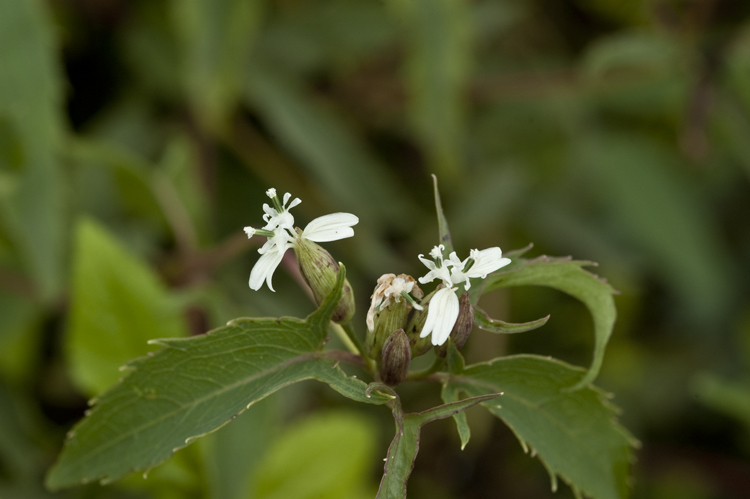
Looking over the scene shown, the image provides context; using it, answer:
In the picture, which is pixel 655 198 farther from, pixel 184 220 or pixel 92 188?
pixel 92 188

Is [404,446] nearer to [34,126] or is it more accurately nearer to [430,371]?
[430,371]

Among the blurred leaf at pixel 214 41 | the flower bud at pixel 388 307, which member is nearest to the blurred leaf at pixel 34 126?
the blurred leaf at pixel 214 41

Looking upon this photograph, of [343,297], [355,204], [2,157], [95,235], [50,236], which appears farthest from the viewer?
[355,204]

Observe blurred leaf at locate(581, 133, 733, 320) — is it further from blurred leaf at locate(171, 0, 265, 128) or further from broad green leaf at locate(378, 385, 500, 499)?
broad green leaf at locate(378, 385, 500, 499)

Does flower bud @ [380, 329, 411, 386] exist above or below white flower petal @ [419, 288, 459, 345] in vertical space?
below

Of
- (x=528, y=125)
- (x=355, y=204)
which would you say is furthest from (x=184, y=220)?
(x=528, y=125)

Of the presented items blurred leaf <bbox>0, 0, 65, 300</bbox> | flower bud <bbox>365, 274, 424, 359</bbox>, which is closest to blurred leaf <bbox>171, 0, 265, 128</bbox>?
blurred leaf <bbox>0, 0, 65, 300</bbox>

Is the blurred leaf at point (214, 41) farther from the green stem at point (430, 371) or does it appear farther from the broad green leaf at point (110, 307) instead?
the green stem at point (430, 371)
